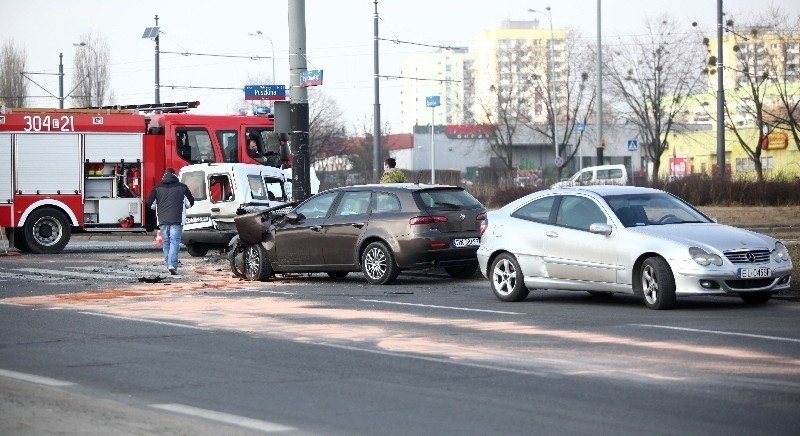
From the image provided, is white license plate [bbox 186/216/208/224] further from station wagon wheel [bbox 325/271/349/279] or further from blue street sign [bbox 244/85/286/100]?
station wagon wheel [bbox 325/271/349/279]

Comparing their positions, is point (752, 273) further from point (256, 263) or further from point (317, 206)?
point (256, 263)

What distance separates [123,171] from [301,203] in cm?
1260

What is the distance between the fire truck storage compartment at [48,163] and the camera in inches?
1300

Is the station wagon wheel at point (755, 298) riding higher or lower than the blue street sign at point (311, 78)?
lower

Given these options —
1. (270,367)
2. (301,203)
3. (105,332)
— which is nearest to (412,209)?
(301,203)

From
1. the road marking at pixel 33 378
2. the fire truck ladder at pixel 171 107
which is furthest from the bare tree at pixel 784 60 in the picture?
the road marking at pixel 33 378

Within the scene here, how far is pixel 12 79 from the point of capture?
77938 mm

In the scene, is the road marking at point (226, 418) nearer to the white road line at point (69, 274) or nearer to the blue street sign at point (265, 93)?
the white road line at point (69, 274)

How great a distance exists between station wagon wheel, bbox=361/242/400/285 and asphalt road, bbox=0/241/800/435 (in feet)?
5.39

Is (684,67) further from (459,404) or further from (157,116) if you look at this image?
(459,404)

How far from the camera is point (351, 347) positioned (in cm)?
1262

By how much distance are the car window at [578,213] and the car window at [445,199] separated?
3757mm

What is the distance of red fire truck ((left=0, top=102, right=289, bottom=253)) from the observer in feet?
108

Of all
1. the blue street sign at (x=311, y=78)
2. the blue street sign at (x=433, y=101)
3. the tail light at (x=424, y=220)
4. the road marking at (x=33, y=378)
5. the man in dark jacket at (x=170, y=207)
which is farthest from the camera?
the blue street sign at (x=433, y=101)
